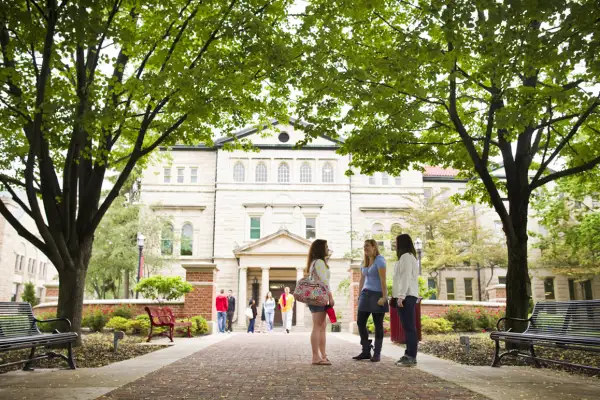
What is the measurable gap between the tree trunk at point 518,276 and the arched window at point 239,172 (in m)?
29.9

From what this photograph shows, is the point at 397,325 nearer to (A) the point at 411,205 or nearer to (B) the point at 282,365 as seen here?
(B) the point at 282,365

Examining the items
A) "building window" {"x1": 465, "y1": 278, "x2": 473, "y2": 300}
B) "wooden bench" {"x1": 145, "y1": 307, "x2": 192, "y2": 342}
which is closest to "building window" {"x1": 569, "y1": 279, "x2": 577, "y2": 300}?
"building window" {"x1": 465, "y1": 278, "x2": 473, "y2": 300}

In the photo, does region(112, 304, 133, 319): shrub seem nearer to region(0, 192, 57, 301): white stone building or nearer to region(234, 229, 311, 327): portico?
region(234, 229, 311, 327): portico

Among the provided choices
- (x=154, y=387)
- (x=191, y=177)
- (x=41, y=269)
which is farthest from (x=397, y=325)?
(x=41, y=269)

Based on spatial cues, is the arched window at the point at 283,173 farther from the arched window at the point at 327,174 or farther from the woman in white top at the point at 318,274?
the woman in white top at the point at 318,274

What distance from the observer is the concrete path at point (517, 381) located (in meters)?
5.44

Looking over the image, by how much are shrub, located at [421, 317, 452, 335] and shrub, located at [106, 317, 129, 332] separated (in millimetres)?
10305

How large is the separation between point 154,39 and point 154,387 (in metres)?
7.37

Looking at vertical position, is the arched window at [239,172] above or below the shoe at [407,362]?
above

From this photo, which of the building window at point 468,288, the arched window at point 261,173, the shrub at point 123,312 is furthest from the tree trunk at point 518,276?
the building window at point 468,288

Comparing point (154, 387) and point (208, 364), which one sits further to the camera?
point (208, 364)

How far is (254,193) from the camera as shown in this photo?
38.4m

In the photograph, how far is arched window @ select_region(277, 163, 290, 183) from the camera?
1524 inches

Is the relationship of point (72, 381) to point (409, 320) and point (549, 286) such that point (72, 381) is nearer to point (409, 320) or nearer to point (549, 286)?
point (409, 320)
